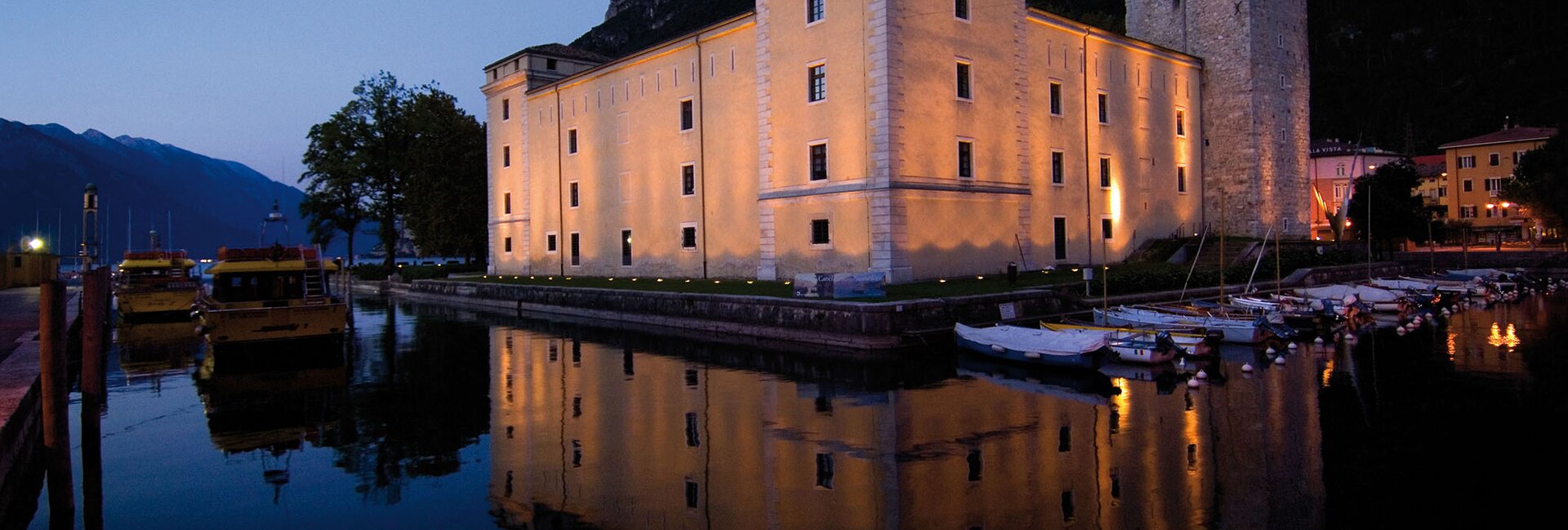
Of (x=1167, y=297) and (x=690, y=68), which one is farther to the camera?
(x=690, y=68)

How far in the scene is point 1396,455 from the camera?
36.4 feet

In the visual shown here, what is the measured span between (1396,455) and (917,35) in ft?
71.2

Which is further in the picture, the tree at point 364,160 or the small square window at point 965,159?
the tree at point 364,160

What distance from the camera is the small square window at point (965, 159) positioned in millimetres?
31984

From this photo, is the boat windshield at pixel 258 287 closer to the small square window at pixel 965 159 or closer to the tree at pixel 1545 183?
the small square window at pixel 965 159

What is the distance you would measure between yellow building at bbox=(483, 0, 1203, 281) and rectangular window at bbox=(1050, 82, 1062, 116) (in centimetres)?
14

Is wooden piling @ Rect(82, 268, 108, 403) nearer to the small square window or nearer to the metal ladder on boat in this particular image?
the metal ladder on boat

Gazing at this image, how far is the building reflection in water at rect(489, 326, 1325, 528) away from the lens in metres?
8.90

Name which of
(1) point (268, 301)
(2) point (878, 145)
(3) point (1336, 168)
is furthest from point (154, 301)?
(3) point (1336, 168)

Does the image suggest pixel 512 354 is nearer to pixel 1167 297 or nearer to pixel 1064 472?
pixel 1064 472

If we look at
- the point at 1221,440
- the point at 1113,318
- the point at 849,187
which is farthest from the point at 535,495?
the point at 849,187

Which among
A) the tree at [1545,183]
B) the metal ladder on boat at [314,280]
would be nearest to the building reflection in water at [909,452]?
the metal ladder on boat at [314,280]

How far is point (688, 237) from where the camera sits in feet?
128

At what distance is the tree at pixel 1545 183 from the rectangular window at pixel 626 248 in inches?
1942
